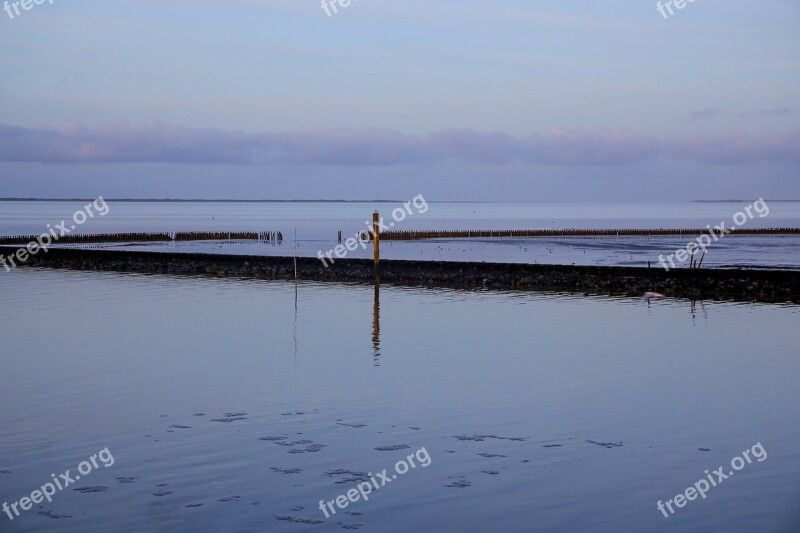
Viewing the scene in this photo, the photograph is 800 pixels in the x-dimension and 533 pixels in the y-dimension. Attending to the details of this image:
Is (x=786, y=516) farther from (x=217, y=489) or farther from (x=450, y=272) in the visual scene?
(x=450, y=272)

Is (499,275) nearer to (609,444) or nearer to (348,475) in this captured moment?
(609,444)

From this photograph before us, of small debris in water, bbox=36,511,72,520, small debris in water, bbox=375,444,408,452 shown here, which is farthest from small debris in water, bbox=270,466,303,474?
small debris in water, bbox=36,511,72,520

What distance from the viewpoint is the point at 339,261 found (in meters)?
46.8

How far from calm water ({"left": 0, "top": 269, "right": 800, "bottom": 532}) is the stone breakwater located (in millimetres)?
6397

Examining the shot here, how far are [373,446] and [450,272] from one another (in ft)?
94.5

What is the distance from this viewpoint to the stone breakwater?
36.8 m

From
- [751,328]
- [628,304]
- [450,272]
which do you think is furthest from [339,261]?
[751,328]

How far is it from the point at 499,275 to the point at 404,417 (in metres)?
25.6

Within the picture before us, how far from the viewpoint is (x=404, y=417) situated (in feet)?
52.3

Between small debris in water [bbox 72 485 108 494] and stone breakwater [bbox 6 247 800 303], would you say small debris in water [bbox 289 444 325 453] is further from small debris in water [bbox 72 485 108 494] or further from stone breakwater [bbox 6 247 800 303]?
stone breakwater [bbox 6 247 800 303]

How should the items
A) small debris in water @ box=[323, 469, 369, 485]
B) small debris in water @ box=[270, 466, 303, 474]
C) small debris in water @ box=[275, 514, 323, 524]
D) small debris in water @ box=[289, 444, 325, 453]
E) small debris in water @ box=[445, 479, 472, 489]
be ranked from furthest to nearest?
small debris in water @ box=[289, 444, 325, 453]
small debris in water @ box=[270, 466, 303, 474]
small debris in water @ box=[323, 469, 369, 485]
small debris in water @ box=[445, 479, 472, 489]
small debris in water @ box=[275, 514, 323, 524]

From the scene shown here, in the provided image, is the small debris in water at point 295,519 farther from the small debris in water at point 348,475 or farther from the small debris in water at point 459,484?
the small debris in water at point 459,484

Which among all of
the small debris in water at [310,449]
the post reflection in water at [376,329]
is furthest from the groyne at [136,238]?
the small debris in water at [310,449]

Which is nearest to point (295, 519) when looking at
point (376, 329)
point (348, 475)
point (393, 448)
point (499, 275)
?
point (348, 475)
